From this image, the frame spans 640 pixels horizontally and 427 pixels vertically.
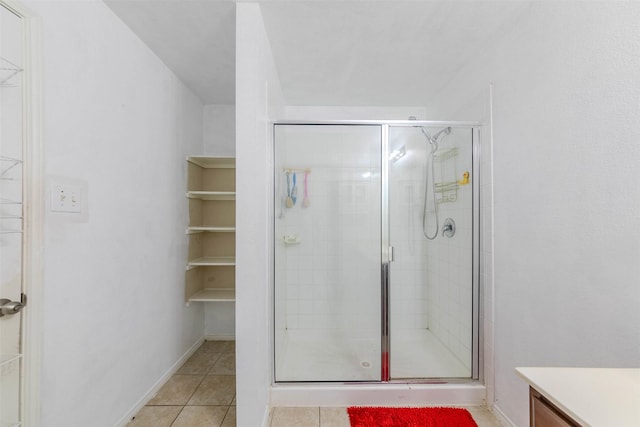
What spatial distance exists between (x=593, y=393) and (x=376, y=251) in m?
1.39

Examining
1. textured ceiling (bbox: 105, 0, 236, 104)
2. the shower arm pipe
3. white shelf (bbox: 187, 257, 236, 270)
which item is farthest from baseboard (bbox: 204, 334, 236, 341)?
textured ceiling (bbox: 105, 0, 236, 104)

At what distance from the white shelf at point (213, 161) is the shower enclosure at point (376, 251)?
0.83 metres

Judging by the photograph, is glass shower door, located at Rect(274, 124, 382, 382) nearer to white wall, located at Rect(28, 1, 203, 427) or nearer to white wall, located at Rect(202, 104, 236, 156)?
white wall, located at Rect(28, 1, 203, 427)

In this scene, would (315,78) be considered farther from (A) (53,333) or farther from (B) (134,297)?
(A) (53,333)

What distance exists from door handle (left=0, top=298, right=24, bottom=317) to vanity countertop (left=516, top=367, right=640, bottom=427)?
180 centimetres

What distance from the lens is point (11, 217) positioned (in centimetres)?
110

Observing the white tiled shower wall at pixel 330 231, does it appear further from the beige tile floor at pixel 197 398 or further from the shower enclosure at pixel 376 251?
the beige tile floor at pixel 197 398

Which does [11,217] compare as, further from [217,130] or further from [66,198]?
[217,130]

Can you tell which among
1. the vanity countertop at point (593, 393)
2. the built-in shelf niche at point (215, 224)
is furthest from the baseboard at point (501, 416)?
the built-in shelf niche at point (215, 224)

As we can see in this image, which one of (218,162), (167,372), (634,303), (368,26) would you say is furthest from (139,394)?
(368,26)

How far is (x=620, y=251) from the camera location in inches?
42.4

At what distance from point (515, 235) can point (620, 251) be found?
22.1 inches

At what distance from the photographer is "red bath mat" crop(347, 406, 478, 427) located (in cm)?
170

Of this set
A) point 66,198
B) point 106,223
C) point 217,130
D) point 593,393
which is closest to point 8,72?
point 66,198
